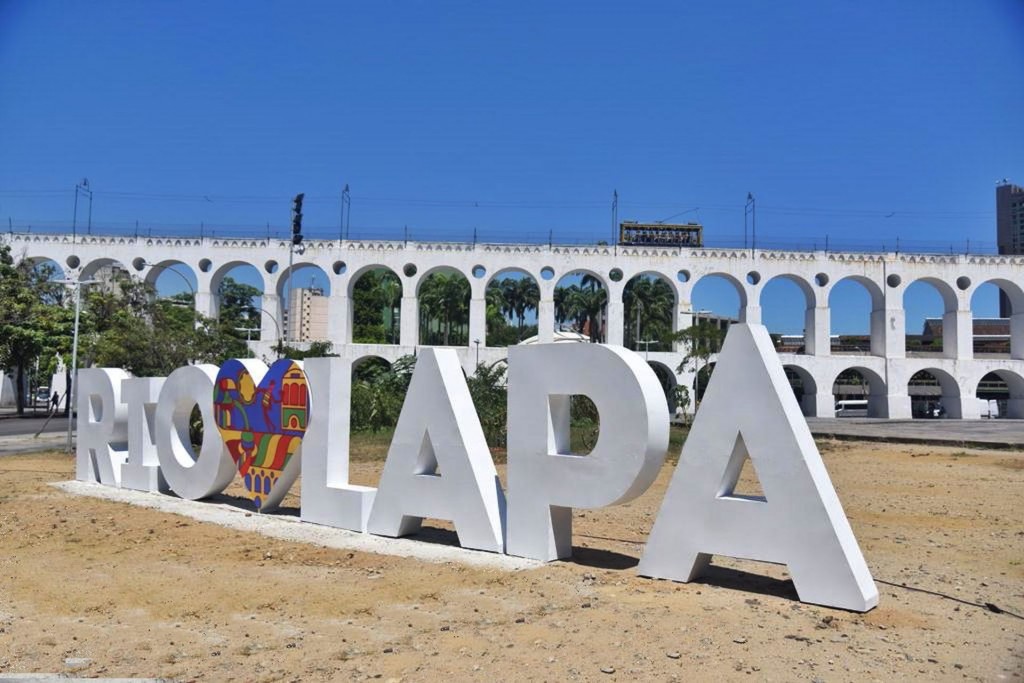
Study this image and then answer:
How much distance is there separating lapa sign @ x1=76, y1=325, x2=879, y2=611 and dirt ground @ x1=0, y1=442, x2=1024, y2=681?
394 millimetres

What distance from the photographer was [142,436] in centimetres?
1127

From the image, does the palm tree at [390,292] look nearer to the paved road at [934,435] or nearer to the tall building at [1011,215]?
the paved road at [934,435]

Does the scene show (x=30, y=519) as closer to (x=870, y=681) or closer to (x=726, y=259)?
(x=870, y=681)

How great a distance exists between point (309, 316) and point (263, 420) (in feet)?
235

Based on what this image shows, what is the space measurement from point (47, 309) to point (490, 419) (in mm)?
20581

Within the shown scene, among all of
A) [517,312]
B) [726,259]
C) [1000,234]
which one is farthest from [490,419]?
[517,312]

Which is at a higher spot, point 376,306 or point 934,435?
point 376,306

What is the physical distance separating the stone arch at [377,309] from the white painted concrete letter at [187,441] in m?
38.6

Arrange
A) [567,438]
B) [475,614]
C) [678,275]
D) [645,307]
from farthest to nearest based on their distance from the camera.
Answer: [645,307] → [678,275] → [567,438] → [475,614]

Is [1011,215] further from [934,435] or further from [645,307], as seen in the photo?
[645,307]

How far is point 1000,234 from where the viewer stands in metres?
14.3

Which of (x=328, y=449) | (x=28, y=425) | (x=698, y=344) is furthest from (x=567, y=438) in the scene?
(x=28, y=425)

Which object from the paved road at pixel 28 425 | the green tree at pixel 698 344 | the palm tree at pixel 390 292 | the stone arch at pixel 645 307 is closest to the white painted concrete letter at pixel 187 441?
the paved road at pixel 28 425

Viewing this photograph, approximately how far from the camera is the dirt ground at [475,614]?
14.3 feet
